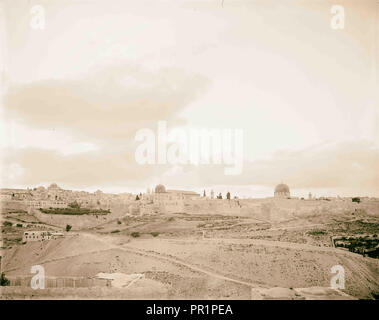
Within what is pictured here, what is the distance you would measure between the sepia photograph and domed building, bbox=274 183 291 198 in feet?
0.07

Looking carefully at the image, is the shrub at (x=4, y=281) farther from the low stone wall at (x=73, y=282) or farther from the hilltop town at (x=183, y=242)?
the low stone wall at (x=73, y=282)

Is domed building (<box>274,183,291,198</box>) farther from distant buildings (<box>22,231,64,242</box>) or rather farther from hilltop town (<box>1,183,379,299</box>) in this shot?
distant buildings (<box>22,231,64,242</box>)

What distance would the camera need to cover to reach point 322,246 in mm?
8383

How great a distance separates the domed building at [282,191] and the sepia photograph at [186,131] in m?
0.02

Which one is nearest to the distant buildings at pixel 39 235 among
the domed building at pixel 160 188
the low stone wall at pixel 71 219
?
the low stone wall at pixel 71 219

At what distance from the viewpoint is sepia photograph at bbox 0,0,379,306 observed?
8.40 metres

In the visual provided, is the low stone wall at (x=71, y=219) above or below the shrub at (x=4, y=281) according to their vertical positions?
above

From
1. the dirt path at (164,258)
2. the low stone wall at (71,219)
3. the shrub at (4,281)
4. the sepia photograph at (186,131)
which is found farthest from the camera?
the low stone wall at (71,219)

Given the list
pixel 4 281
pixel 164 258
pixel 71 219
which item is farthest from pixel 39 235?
pixel 164 258

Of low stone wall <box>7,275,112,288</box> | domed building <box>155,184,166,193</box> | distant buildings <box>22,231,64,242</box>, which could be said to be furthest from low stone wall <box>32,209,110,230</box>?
domed building <box>155,184,166,193</box>

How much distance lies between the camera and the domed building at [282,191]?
8.43 m

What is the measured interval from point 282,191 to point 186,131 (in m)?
2.22

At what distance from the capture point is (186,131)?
8.57 metres

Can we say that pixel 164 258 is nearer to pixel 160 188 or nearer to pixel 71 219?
pixel 160 188
